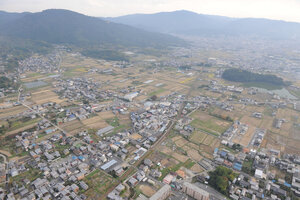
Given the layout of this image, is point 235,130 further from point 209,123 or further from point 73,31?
point 73,31

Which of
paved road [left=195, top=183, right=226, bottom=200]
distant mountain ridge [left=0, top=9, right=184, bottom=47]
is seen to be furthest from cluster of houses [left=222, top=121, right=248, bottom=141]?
distant mountain ridge [left=0, top=9, right=184, bottom=47]

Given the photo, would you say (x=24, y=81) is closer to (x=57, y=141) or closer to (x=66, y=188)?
(x=57, y=141)

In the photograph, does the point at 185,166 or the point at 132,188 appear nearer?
the point at 132,188

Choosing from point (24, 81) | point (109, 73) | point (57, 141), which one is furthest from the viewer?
point (109, 73)

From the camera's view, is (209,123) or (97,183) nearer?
(97,183)

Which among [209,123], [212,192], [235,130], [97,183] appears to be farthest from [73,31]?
[212,192]

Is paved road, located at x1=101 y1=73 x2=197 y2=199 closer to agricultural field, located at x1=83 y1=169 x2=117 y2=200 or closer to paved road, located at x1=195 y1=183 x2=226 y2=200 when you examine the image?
agricultural field, located at x1=83 y1=169 x2=117 y2=200

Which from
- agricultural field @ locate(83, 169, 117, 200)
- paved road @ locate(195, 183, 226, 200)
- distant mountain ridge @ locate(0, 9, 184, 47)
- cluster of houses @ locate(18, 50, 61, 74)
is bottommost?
paved road @ locate(195, 183, 226, 200)

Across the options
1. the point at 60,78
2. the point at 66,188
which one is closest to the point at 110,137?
the point at 66,188
